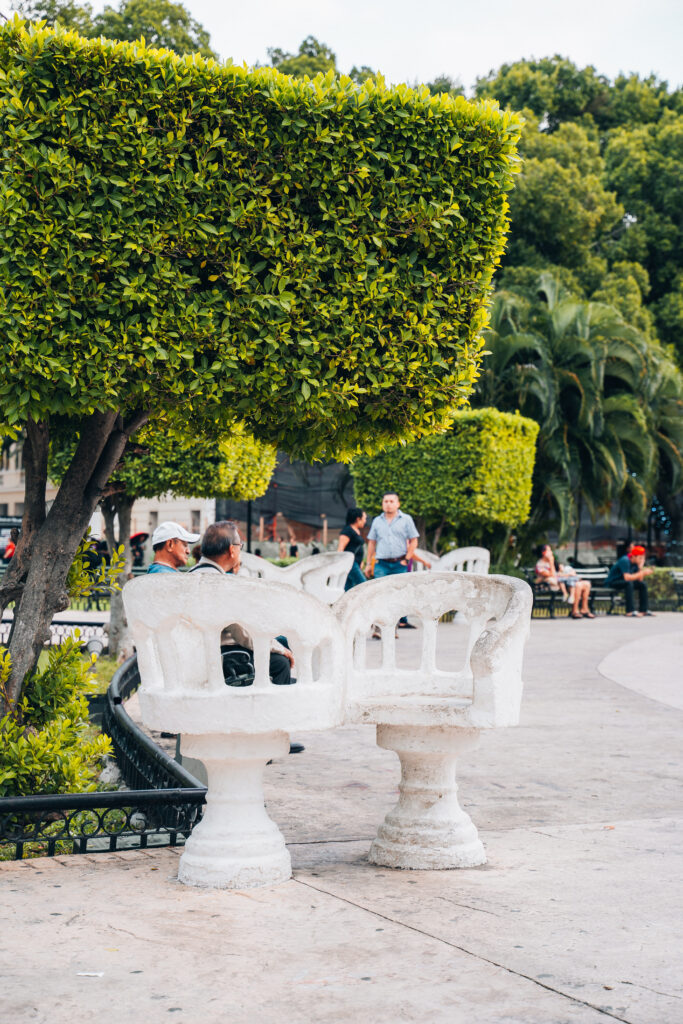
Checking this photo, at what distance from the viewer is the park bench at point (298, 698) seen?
4.15 meters

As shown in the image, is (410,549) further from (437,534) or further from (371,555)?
(437,534)

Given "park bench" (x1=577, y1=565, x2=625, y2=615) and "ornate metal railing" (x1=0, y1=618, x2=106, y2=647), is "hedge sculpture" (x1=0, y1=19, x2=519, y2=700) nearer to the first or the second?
"ornate metal railing" (x1=0, y1=618, x2=106, y2=647)

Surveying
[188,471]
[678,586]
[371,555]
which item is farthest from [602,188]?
[188,471]

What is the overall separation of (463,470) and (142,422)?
15267 mm

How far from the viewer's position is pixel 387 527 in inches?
531

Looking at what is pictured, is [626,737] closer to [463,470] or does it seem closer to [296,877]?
[296,877]

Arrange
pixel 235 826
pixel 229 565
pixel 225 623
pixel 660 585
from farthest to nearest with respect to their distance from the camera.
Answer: pixel 660 585 < pixel 229 565 < pixel 235 826 < pixel 225 623

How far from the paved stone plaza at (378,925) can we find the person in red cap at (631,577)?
644 inches

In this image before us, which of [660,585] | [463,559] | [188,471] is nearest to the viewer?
[188,471]

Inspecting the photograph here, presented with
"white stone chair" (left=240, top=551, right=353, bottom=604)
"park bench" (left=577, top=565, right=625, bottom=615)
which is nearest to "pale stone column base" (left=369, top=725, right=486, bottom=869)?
"white stone chair" (left=240, top=551, right=353, bottom=604)

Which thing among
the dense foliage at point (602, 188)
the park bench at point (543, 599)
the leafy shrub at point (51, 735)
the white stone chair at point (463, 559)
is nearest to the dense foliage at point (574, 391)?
the park bench at point (543, 599)

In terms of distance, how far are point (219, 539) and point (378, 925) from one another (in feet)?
8.29

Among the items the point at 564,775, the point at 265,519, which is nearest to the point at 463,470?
the point at 564,775

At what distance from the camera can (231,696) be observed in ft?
13.6
